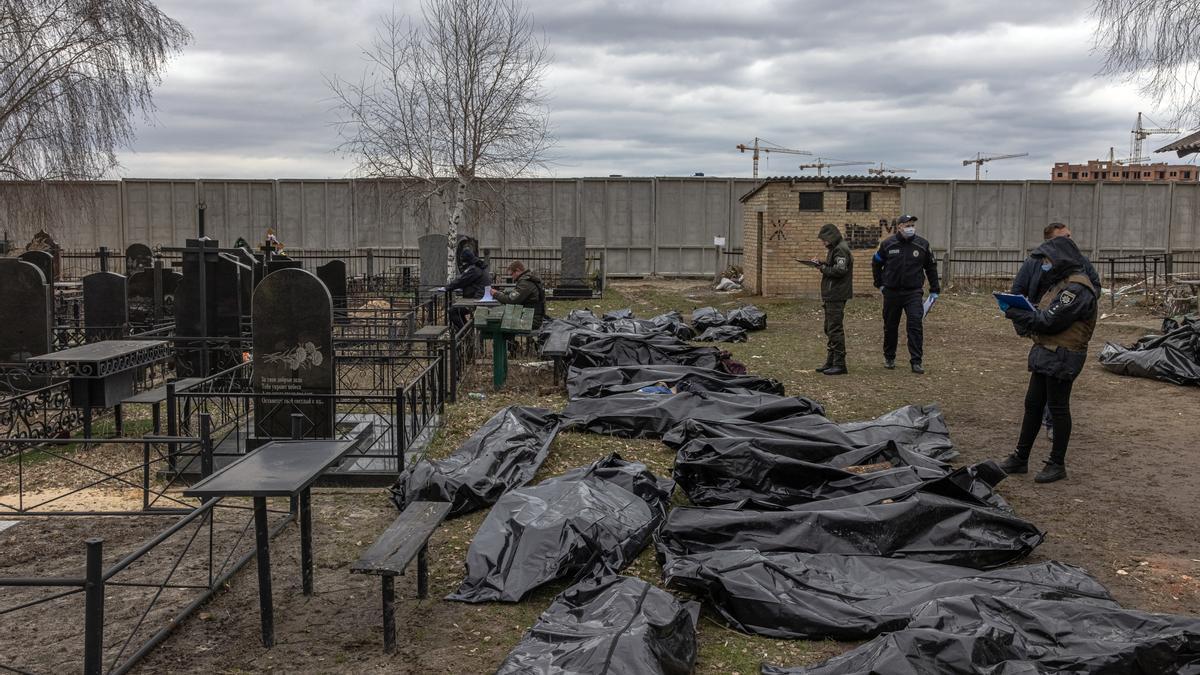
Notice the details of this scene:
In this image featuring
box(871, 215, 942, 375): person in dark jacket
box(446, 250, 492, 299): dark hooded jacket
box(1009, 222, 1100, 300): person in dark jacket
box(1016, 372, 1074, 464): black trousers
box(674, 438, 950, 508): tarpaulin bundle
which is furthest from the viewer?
box(446, 250, 492, 299): dark hooded jacket

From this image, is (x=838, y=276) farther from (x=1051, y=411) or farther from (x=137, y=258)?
(x=137, y=258)

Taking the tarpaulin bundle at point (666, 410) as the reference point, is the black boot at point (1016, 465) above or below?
below

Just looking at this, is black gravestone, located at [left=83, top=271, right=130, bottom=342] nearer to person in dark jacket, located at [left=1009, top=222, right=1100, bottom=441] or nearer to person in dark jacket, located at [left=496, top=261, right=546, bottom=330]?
person in dark jacket, located at [left=496, top=261, right=546, bottom=330]

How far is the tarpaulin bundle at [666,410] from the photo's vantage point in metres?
8.31

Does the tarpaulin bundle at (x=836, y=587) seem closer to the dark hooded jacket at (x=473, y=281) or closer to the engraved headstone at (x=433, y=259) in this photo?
the dark hooded jacket at (x=473, y=281)

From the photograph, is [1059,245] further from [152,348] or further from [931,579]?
[152,348]

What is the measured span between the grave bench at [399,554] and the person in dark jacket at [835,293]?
745cm

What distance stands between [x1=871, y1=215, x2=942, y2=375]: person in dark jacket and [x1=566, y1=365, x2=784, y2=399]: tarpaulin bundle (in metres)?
2.83

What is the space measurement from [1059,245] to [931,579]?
3.36 meters

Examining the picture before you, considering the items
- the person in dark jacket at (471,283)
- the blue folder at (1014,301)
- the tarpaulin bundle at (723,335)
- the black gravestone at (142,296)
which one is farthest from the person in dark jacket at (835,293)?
the black gravestone at (142,296)

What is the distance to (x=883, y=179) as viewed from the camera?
68.1 feet

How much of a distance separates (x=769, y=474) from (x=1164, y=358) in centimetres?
747

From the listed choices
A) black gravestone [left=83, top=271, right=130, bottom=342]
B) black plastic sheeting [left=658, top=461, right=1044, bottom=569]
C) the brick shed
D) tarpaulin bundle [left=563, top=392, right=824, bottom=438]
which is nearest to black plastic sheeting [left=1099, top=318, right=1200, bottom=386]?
tarpaulin bundle [left=563, top=392, right=824, bottom=438]

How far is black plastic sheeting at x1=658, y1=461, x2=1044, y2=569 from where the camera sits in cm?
507
